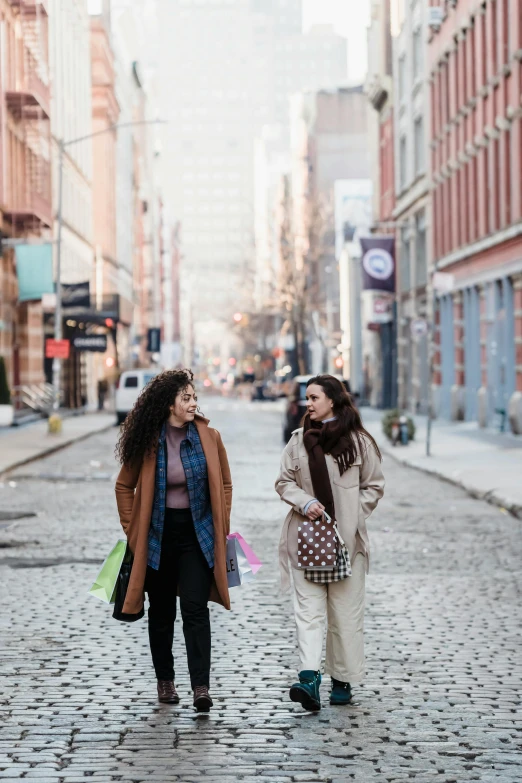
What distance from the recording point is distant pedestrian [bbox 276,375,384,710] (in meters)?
7.24

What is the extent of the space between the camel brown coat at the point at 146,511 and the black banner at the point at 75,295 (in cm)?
4964

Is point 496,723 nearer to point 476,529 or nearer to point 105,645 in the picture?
point 105,645

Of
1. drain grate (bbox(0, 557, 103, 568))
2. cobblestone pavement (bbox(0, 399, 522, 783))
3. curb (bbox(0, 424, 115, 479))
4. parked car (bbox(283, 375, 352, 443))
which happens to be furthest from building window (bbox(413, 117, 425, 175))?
drain grate (bbox(0, 557, 103, 568))

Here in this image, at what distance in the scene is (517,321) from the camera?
116ft

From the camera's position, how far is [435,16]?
47.9 meters

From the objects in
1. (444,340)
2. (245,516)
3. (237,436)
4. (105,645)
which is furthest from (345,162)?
(105,645)

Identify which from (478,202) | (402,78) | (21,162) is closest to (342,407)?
(478,202)

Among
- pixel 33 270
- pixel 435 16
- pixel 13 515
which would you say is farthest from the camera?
pixel 33 270

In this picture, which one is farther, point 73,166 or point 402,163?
point 73,166

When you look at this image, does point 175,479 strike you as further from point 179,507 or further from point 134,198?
point 134,198

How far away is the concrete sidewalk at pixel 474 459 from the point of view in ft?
65.8

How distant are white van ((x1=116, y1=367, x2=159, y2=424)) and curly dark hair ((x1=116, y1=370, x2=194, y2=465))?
43.6 meters

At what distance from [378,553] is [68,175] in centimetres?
5842

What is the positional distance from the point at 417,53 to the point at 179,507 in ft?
164
